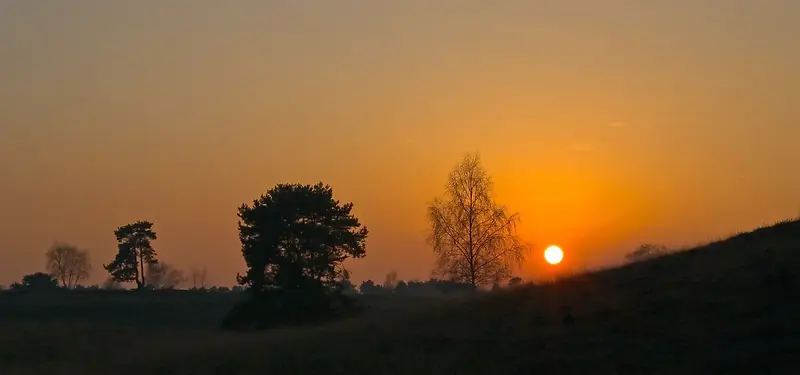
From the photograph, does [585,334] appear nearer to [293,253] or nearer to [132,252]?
[293,253]

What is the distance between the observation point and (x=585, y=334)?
916 inches

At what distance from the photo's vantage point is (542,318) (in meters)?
25.7

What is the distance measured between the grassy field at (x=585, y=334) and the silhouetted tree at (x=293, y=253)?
1611cm

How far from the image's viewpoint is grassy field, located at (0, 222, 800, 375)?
67.3 feet

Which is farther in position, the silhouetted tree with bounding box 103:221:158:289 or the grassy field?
the silhouetted tree with bounding box 103:221:158:289

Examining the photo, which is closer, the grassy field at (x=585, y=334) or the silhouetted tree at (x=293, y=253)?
the grassy field at (x=585, y=334)

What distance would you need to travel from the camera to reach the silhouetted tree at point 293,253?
5131 centimetres

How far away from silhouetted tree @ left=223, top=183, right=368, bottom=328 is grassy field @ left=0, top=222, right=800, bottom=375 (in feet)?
52.9

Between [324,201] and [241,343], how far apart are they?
2477 cm

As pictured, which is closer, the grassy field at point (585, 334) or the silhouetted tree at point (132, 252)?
the grassy field at point (585, 334)

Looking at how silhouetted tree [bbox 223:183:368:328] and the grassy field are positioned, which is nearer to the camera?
the grassy field

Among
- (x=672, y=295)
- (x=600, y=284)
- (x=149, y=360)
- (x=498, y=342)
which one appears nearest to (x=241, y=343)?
(x=149, y=360)

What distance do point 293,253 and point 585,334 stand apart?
108 ft

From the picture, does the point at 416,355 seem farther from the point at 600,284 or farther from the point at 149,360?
the point at 149,360
